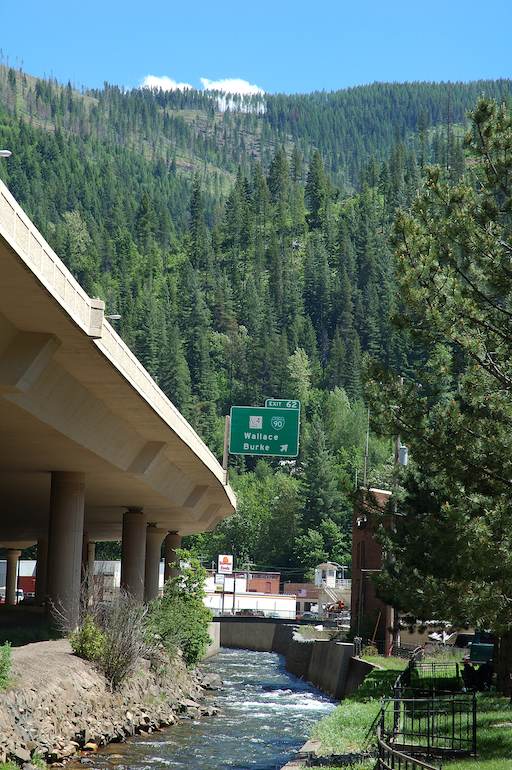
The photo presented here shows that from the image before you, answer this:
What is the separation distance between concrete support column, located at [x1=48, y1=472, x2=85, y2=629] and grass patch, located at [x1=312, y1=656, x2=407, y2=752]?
9.04 metres

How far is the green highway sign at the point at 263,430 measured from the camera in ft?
208

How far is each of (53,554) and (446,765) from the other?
2195cm

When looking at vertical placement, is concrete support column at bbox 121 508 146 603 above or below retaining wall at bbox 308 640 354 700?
above

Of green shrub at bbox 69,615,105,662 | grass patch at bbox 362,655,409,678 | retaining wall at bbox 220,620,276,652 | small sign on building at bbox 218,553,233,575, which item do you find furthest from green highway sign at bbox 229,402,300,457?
small sign on building at bbox 218,553,233,575

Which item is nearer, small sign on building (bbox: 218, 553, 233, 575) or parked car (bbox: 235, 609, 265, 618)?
parked car (bbox: 235, 609, 265, 618)

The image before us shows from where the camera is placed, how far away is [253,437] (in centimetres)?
6412

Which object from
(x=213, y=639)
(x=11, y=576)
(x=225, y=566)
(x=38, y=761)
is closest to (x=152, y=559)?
(x=213, y=639)

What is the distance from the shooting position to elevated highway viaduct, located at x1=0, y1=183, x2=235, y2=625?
23.5m

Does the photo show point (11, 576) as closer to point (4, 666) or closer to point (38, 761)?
point (4, 666)

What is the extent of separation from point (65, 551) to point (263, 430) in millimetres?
25128

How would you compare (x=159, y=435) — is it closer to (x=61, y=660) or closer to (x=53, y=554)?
(x=53, y=554)

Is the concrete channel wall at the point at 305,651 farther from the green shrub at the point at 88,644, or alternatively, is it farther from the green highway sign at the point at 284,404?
the green shrub at the point at 88,644

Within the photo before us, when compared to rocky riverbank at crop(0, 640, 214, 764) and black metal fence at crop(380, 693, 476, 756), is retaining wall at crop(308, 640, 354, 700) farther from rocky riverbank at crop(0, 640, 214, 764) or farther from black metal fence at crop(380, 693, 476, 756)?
black metal fence at crop(380, 693, 476, 756)

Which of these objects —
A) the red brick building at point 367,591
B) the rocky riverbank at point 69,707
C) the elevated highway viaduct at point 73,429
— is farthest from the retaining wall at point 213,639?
the rocky riverbank at point 69,707
